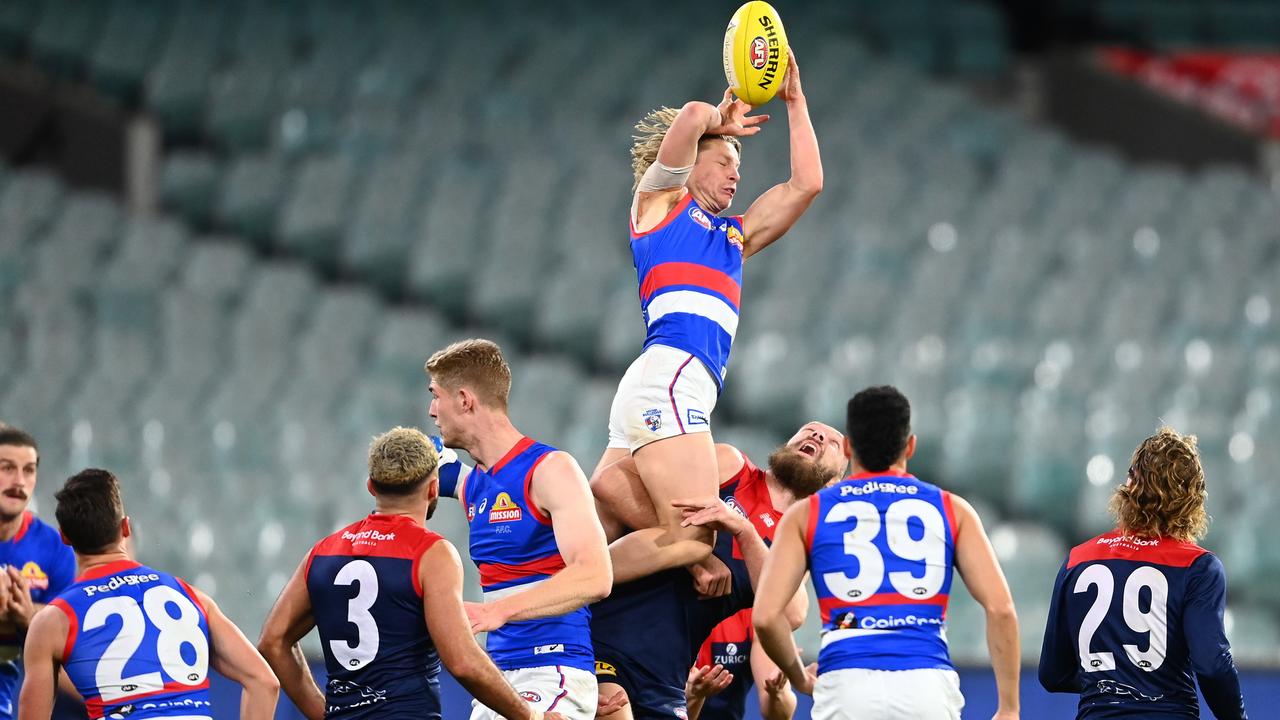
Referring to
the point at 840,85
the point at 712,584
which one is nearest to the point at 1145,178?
the point at 840,85

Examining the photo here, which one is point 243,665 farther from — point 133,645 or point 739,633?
point 739,633

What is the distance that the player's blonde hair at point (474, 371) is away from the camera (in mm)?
5289

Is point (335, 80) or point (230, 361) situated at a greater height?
point (335, 80)

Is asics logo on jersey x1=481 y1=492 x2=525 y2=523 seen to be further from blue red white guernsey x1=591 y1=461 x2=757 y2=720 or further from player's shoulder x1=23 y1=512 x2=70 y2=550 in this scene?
player's shoulder x1=23 y1=512 x2=70 y2=550

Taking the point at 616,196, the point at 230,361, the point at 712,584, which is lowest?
the point at 712,584

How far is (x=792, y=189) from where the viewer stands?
234 inches

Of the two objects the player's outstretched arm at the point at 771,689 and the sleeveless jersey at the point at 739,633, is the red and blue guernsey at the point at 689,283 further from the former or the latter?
the player's outstretched arm at the point at 771,689

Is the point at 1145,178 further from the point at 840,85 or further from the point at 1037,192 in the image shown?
the point at 840,85

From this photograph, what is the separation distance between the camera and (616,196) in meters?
14.0

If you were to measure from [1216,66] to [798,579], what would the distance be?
1437 centimetres

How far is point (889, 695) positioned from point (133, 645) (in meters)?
2.38

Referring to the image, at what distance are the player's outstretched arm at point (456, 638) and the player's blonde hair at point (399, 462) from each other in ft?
0.75

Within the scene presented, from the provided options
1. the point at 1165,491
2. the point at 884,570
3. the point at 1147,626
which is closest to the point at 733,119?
the point at 884,570

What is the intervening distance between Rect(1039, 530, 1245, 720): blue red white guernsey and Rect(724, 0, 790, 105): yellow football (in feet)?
6.40
